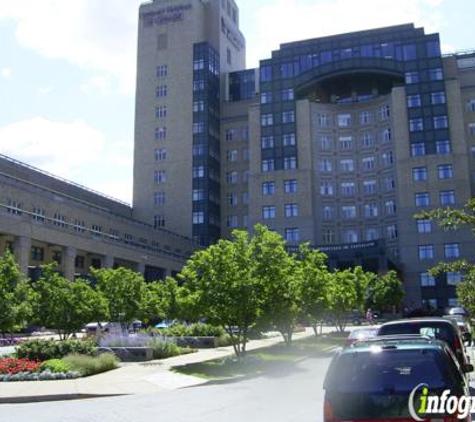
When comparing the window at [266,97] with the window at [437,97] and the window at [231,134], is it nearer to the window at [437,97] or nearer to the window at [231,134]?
the window at [231,134]

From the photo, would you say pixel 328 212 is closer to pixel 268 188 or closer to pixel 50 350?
pixel 268 188

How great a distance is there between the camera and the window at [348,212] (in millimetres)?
93688

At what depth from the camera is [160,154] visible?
102438mm

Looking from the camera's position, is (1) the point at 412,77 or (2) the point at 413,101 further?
(1) the point at 412,77

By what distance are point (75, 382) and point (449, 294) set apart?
7280 cm

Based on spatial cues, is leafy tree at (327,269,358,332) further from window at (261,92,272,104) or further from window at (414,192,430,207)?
window at (261,92,272,104)

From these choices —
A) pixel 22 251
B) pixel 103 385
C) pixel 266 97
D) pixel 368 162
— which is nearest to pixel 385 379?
pixel 103 385

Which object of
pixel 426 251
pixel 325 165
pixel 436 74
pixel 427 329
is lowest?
pixel 427 329

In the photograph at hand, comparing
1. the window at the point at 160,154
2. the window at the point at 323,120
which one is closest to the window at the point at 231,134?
the window at the point at 160,154

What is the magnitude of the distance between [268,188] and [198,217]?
542 inches

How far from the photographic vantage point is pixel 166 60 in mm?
105000

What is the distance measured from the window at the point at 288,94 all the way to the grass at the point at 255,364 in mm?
68266

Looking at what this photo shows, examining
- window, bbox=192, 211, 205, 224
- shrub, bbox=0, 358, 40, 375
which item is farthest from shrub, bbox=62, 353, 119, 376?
window, bbox=192, 211, 205, 224

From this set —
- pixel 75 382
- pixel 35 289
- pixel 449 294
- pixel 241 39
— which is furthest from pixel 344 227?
pixel 75 382
